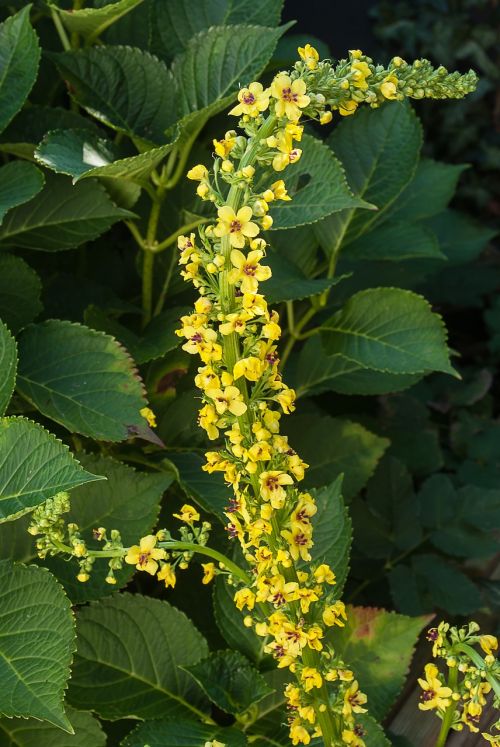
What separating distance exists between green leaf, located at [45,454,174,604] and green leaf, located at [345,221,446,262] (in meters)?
0.44

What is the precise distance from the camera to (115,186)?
119cm

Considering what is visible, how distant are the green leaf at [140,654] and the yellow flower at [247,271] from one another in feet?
1.63

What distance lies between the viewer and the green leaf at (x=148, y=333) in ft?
3.73

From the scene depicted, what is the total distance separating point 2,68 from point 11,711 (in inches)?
28.1

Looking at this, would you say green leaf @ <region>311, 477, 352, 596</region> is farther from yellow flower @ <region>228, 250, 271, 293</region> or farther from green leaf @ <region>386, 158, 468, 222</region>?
green leaf @ <region>386, 158, 468, 222</region>

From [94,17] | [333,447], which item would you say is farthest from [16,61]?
[333,447]

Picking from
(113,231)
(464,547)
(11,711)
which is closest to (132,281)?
(113,231)

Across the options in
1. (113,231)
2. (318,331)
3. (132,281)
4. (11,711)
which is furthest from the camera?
(113,231)

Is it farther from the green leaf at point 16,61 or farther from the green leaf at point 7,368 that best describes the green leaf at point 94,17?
the green leaf at point 7,368

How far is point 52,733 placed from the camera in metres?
1.03

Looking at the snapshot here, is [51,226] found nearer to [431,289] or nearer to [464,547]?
[464,547]

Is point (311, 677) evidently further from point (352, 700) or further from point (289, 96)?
point (289, 96)

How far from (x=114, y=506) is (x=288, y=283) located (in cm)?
35

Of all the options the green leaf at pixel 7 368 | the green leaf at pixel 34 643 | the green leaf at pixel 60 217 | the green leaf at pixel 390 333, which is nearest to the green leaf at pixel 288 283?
the green leaf at pixel 390 333
